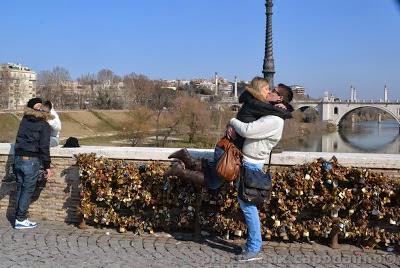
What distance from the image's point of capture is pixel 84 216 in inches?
273

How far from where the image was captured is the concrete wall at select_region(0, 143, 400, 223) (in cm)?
658

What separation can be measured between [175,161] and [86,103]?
101860 millimetres

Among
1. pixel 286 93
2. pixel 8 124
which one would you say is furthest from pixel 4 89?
pixel 286 93

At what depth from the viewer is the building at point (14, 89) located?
309 ft

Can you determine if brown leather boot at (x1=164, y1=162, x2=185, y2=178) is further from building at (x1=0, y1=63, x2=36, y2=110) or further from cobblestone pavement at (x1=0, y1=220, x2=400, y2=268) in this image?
building at (x1=0, y1=63, x2=36, y2=110)

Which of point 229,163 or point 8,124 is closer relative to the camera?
point 229,163

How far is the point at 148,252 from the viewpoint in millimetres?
5953

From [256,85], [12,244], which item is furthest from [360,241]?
[12,244]

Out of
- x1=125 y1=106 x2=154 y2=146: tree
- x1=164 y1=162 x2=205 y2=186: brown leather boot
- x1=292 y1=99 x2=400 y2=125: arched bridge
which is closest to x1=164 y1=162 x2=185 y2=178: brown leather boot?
x1=164 y1=162 x2=205 y2=186: brown leather boot

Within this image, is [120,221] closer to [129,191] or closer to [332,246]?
[129,191]

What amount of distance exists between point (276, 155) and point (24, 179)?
10.8 ft

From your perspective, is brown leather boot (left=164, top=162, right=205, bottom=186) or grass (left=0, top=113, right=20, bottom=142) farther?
grass (left=0, top=113, right=20, bottom=142)

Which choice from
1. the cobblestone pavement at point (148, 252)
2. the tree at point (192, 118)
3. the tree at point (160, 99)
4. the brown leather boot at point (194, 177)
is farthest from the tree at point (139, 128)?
the brown leather boot at point (194, 177)

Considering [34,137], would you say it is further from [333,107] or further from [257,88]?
[333,107]
